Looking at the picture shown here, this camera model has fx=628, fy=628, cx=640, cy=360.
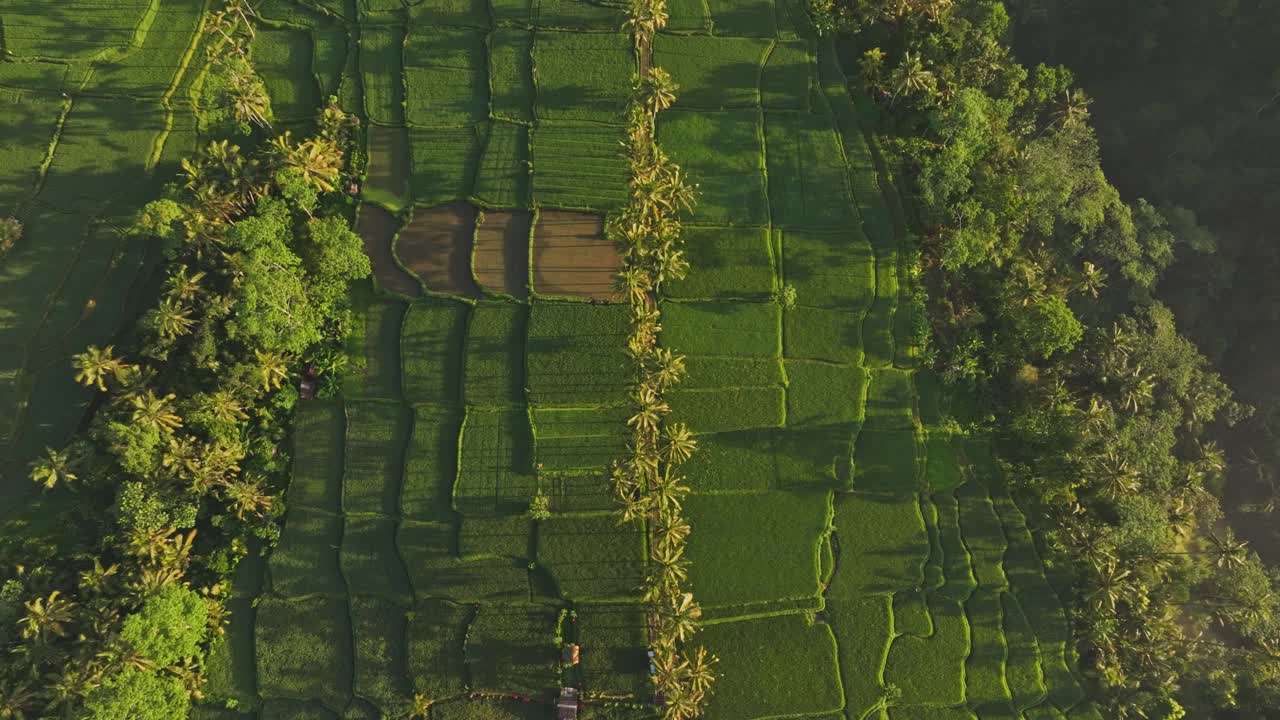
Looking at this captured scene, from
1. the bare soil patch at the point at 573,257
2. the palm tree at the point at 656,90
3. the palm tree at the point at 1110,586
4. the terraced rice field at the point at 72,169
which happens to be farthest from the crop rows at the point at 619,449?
the terraced rice field at the point at 72,169

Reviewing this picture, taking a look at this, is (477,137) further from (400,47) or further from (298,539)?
(298,539)

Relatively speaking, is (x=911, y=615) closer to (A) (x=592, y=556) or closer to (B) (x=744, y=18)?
(A) (x=592, y=556)

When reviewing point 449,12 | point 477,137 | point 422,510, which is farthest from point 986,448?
point 449,12

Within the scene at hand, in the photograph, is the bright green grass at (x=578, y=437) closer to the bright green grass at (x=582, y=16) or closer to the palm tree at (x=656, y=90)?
the palm tree at (x=656, y=90)

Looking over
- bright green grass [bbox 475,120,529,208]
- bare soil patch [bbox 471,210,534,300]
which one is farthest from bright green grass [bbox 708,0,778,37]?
bare soil patch [bbox 471,210,534,300]

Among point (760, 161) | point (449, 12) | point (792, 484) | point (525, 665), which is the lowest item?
point (525, 665)
